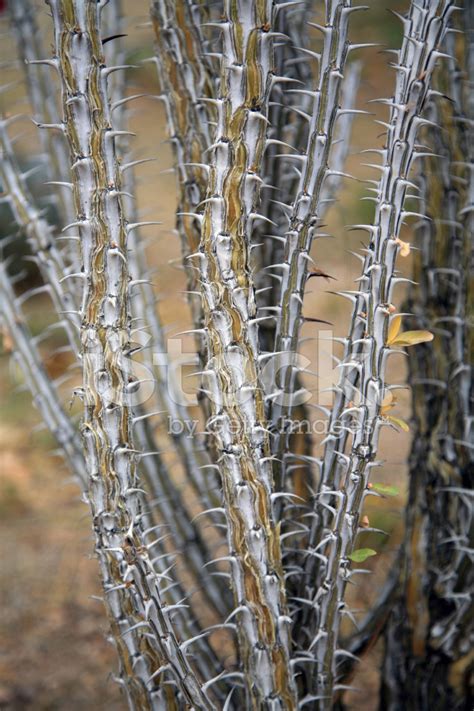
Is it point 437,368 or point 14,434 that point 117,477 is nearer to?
point 437,368

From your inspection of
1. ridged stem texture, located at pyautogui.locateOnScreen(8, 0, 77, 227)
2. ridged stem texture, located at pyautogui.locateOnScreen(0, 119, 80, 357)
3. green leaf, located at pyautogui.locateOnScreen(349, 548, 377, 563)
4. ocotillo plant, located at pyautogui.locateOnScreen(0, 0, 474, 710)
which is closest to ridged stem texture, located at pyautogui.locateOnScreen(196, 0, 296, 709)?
ocotillo plant, located at pyautogui.locateOnScreen(0, 0, 474, 710)

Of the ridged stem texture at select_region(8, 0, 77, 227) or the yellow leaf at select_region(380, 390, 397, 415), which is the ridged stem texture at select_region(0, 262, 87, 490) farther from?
the yellow leaf at select_region(380, 390, 397, 415)

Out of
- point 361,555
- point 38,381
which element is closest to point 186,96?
point 38,381

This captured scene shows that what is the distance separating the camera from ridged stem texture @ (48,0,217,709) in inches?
42.7

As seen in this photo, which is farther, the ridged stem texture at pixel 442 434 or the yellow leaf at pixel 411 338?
the ridged stem texture at pixel 442 434

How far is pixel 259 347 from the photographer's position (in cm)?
145

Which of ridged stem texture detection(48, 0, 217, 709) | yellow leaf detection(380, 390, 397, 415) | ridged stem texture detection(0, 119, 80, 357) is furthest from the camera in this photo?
ridged stem texture detection(0, 119, 80, 357)

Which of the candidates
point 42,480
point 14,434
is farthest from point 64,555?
point 14,434

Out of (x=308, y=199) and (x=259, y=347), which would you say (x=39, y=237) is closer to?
(x=259, y=347)

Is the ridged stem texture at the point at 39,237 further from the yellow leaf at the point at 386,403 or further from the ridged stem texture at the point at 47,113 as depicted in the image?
the yellow leaf at the point at 386,403

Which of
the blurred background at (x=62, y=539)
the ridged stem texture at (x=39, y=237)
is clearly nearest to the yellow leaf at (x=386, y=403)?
the blurred background at (x=62, y=539)

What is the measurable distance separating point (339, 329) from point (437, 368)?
230 cm

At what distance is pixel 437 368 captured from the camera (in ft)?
5.51

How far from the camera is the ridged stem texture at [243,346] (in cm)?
110
